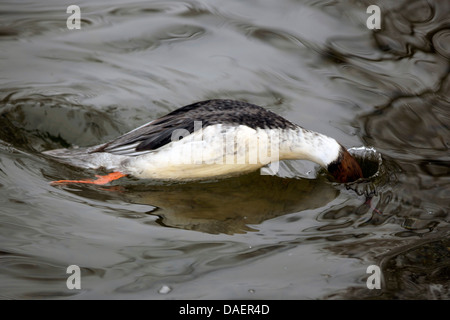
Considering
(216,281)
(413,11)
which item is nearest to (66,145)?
(216,281)

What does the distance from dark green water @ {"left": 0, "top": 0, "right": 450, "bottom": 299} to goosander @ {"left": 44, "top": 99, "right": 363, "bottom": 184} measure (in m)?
0.18

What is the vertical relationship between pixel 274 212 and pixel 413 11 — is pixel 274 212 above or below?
below

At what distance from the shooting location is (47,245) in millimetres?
4441

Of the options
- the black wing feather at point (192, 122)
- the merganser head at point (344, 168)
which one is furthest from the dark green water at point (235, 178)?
the black wing feather at point (192, 122)

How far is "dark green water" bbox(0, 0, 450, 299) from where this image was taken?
4344 millimetres

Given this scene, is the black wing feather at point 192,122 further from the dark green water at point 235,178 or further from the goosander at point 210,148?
the dark green water at point 235,178

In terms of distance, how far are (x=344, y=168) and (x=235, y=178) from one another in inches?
42.3

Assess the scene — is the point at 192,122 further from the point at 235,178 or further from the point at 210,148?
the point at 235,178

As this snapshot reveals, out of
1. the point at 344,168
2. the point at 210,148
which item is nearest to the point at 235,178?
the point at 210,148

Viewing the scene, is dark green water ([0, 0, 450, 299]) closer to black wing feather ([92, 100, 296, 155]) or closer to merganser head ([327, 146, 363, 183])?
merganser head ([327, 146, 363, 183])

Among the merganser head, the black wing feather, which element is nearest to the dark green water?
the merganser head

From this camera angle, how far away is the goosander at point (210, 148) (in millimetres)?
5371
